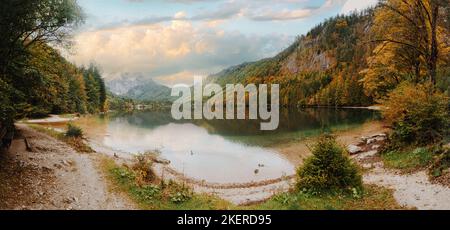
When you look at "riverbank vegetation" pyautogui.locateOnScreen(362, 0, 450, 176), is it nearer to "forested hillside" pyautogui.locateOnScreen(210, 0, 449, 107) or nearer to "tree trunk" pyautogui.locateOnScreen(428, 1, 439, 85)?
"tree trunk" pyautogui.locateOnScreen(428, 1, 439, 85)

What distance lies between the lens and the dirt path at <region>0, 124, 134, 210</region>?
14.2 metres

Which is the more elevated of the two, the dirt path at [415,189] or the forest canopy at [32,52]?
the forest canopy at [32,52]

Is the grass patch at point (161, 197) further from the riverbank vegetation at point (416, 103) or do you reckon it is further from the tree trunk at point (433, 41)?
the tree trunk at point (433, 41)

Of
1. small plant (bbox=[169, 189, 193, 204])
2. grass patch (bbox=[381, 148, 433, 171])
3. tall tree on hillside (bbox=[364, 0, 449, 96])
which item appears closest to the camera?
small plant (bbox=[169, 189, 193, 204])

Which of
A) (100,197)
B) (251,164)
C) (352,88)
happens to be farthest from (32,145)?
(352,88)

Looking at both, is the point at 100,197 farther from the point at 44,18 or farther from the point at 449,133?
the point at 449,133

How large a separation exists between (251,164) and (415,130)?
49.7 ft

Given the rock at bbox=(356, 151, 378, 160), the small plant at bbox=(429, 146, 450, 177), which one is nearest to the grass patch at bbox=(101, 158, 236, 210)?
the small plant at bbox=(429, 146, 450, 177)

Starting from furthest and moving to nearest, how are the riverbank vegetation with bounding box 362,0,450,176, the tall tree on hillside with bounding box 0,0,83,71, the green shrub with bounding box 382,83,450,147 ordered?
the green shrub with bounding box 382,83,450,147
the riverbank vegetation with bounding box 362,0,450,176
the tall tree on hillside with bounding box 0,0,83,71

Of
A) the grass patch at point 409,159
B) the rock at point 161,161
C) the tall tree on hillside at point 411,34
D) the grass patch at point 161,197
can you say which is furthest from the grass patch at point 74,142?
the tall tree on hillside at point 411,34

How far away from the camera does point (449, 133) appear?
66.4 ft

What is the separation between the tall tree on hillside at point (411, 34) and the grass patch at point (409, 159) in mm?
5361

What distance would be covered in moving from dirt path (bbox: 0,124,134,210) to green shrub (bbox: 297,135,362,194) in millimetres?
8180

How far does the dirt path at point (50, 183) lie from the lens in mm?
14234
